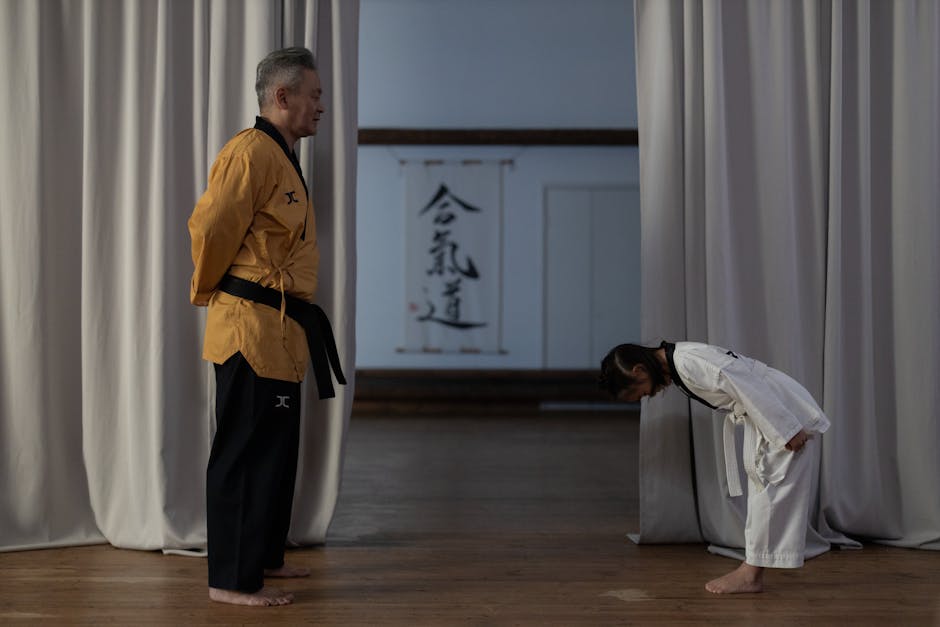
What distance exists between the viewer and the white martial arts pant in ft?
8.75

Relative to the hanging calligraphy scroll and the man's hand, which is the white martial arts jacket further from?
the hanging calligraphy scroll

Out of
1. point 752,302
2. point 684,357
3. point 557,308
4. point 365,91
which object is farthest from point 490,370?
point 684,357

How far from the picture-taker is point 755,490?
271cm

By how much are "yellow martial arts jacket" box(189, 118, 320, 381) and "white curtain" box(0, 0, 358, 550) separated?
571mm

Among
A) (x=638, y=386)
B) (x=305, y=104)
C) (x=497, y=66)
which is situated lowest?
(x=638, y=386)

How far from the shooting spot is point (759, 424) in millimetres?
2656

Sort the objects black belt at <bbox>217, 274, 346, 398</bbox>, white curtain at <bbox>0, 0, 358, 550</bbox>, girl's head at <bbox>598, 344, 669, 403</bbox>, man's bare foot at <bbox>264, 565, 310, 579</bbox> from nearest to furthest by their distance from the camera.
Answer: black belt at <bbox>217, 274, 346, 398</bbox> < girl's head at <bbox>598, 344, 669, 403</bbox> < man's bare foot at <bbox>264, 565, 310, 579</bbox> < white curtain at <bbox>0, 0, 358, 550</bbox>

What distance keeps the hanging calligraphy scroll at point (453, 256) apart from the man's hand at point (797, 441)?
17.0ft

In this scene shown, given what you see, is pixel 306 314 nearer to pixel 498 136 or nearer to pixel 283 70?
pixel 283 70

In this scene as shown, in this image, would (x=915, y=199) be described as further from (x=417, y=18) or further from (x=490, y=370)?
(x=417, y=18)

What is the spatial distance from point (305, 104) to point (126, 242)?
0.94 meters

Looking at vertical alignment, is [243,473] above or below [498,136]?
below

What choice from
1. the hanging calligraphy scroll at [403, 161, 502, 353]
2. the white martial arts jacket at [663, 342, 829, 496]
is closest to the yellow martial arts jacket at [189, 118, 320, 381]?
the white martial arts jacket at [663, 342, 829, 496]

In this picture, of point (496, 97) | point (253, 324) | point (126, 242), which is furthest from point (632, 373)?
point (496, 97)
